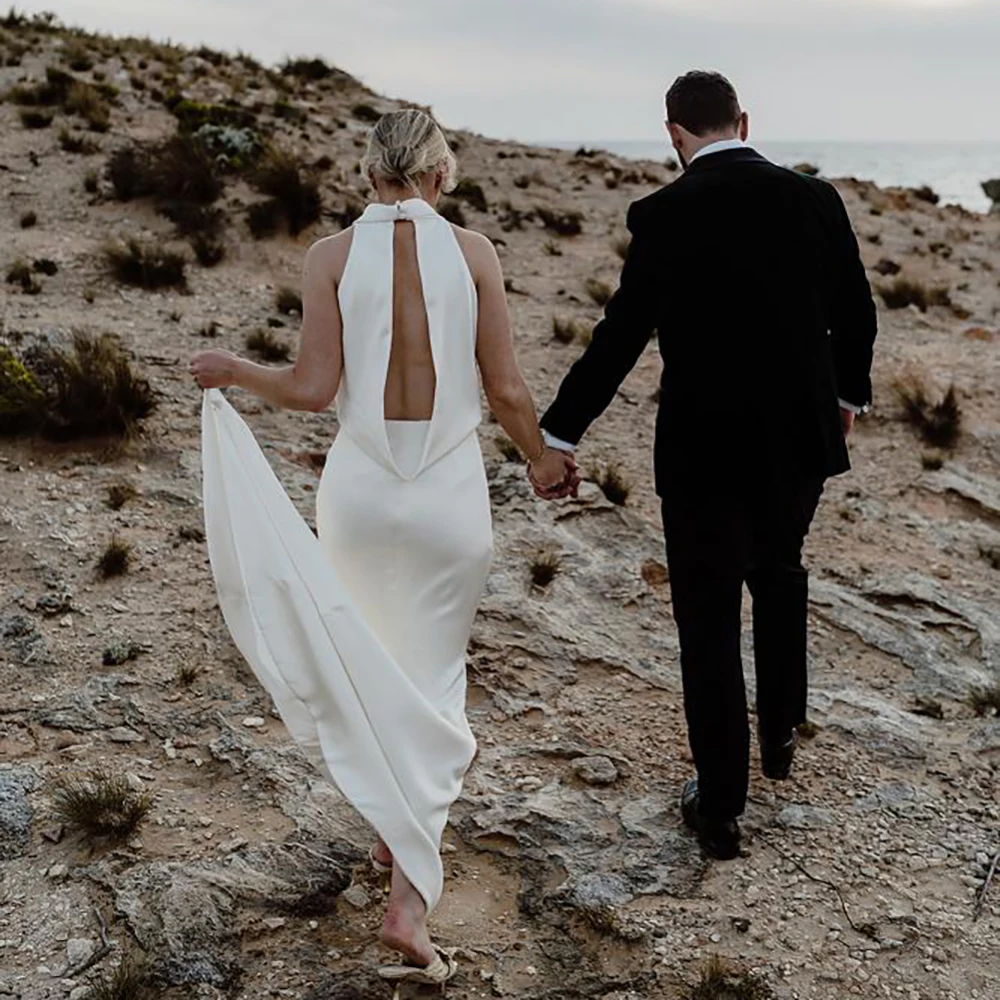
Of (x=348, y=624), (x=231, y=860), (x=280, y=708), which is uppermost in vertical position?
(x=348, y=624)

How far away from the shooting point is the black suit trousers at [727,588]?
352cm

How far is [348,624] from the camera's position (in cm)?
312

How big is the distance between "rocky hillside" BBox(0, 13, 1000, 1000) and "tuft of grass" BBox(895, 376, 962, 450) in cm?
3

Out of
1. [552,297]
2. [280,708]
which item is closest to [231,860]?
[280,708]

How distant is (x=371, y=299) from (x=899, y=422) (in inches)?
258

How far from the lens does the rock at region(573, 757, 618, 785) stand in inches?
167

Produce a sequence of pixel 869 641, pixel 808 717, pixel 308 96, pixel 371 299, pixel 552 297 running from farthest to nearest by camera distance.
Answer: pixel 308 96, pixel 552 297, pixel 869 641, pixel 808 717, pixel 371 299

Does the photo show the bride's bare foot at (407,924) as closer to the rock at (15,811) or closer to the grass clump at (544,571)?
the rock at (15,811)

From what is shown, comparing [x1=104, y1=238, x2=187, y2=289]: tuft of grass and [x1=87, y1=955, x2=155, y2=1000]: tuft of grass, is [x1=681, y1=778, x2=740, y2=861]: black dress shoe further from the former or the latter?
[x1=104, y1=238, x2=187, y2=289]: tuft of grass

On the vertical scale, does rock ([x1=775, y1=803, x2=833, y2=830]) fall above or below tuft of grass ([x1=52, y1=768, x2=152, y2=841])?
above

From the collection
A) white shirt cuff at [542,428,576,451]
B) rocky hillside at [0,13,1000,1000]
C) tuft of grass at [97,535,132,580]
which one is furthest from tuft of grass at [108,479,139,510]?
white shirt cuff at [542,428,576,451]

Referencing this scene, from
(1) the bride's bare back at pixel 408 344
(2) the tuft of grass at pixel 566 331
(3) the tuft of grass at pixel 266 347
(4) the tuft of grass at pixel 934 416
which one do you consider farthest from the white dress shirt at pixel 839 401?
(2) the tuft of grass at pixel 566 331

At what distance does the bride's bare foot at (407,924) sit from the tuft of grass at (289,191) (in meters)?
9.15

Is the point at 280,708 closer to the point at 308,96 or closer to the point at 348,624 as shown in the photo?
the point at 348,624
